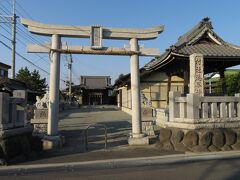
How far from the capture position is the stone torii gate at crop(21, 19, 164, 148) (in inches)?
457

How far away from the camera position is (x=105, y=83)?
236 feet

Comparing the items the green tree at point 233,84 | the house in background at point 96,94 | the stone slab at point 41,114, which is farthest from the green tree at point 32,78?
the stone slab at point 41,114

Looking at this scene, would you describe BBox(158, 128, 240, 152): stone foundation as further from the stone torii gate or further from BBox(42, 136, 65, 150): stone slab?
BBox(42, 136, 65, 150): stone slab

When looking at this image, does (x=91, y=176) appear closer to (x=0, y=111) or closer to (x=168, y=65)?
(x=0, y=111)

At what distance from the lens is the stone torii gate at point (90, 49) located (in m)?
11.6

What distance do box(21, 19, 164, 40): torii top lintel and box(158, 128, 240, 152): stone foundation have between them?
4430 millimetres

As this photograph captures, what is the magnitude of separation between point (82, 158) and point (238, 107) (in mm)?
6464

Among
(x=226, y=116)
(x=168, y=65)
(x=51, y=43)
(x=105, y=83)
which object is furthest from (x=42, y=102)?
(x=105, y=83)

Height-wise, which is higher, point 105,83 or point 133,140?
point 105,83

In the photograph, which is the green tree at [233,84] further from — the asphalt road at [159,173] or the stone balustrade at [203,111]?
the asphalt road at [159,173]

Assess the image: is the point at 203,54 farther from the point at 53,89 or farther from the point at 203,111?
the point at 53,89

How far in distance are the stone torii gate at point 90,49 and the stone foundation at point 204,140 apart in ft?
5.78

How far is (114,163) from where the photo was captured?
835 centimetres

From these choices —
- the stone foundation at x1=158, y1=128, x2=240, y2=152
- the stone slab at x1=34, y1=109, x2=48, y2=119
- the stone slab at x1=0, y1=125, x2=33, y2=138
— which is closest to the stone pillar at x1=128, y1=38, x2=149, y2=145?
the stone foundation at x1=158, y1=128, x2=240, y2=152
